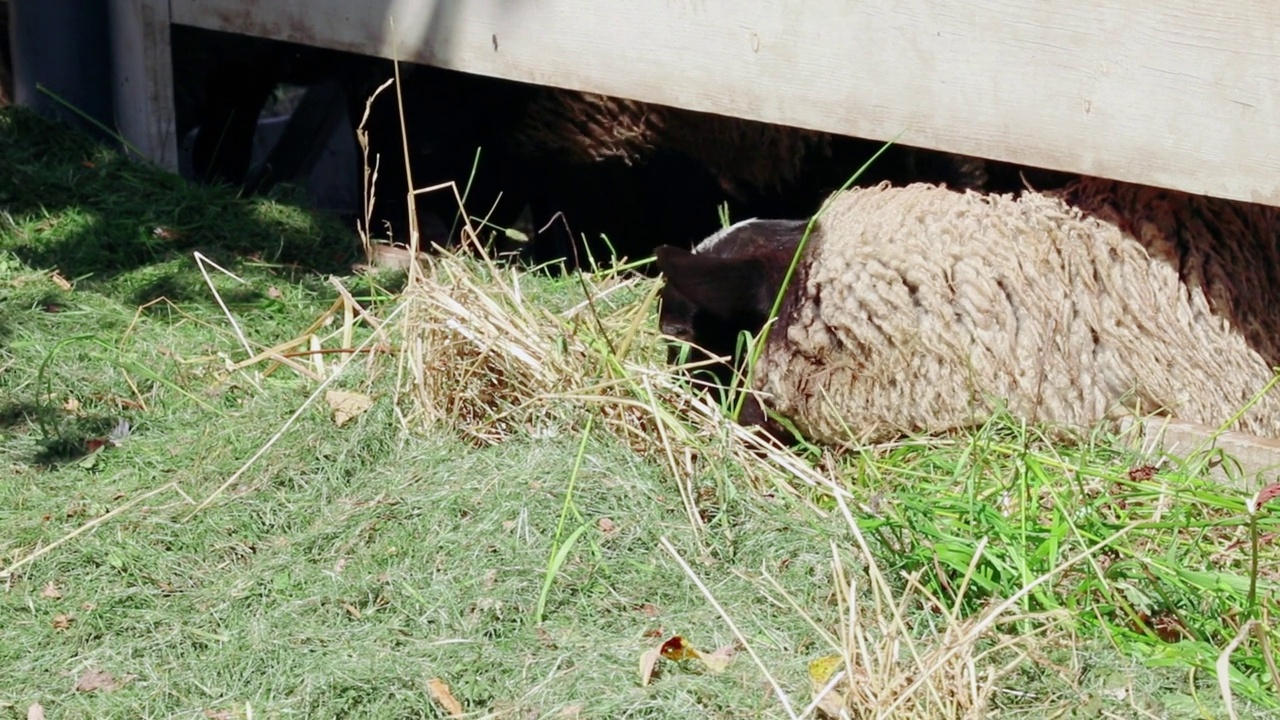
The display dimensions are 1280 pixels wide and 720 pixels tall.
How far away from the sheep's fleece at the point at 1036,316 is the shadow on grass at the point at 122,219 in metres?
2.42

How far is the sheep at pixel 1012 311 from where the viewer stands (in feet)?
13.1

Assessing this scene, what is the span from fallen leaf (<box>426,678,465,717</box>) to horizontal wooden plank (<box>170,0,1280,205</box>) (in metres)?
2.43

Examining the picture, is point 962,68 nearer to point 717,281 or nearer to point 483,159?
point 717,281

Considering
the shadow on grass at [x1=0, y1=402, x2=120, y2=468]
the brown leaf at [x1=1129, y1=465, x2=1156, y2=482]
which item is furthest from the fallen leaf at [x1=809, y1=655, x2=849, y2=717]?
the shadow on grass at [x1=0, y1=402, x2=120, y2=468]

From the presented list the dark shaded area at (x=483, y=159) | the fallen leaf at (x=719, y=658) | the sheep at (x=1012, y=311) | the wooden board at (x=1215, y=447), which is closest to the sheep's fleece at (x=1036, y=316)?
the sheep at (x=1012, y=311)

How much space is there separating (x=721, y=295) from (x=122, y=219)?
9.38 ft

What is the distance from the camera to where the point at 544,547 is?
3.28m

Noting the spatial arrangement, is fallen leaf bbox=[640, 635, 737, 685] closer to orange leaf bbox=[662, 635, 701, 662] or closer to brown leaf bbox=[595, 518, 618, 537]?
orange leaf bbox=[662, 635, 701, 662]

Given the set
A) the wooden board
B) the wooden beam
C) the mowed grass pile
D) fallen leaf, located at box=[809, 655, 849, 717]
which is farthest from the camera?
the wooden beam

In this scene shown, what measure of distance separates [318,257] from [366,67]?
1.43 metres

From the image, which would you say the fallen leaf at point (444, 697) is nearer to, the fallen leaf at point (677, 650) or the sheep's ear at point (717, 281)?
the fallen leaf at point (677, 650)

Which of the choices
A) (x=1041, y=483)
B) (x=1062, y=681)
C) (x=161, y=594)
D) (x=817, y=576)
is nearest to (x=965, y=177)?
(x=1041, y=483)

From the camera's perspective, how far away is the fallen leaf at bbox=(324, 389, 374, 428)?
3.92 m

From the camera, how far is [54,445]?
13.3 feet
